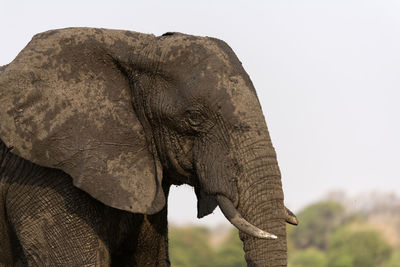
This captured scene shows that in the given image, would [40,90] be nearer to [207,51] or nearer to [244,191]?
[207,51]

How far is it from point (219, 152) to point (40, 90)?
2.71 feet

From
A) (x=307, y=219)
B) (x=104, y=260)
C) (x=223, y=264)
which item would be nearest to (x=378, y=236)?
(x=223, y=264)

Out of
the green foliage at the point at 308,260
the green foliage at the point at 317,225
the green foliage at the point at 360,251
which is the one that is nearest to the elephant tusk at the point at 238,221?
the green foliage at the point at 360,251

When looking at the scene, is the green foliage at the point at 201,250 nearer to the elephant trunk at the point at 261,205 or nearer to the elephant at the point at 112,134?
the elephant at the point at 112,134

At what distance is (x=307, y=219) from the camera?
27969 mm

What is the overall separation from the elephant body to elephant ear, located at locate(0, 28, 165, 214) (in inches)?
5.9

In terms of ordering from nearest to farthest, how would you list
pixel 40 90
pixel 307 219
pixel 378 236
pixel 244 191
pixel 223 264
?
pixel 244 191 < pixel 40 90 < pixel 223 264 < pixel 378 236 < pixel 307 219

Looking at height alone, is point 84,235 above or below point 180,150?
below

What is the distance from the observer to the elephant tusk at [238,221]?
11.8ft

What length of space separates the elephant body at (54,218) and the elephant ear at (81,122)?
15 centimetres

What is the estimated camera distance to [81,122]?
156 inches

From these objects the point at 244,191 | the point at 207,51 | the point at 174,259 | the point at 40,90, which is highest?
the point at 207,51

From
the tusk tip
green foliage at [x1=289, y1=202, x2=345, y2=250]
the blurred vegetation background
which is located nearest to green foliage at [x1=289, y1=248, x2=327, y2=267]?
the blurred vegetation background

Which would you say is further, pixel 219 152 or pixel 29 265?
pixel 29 265
